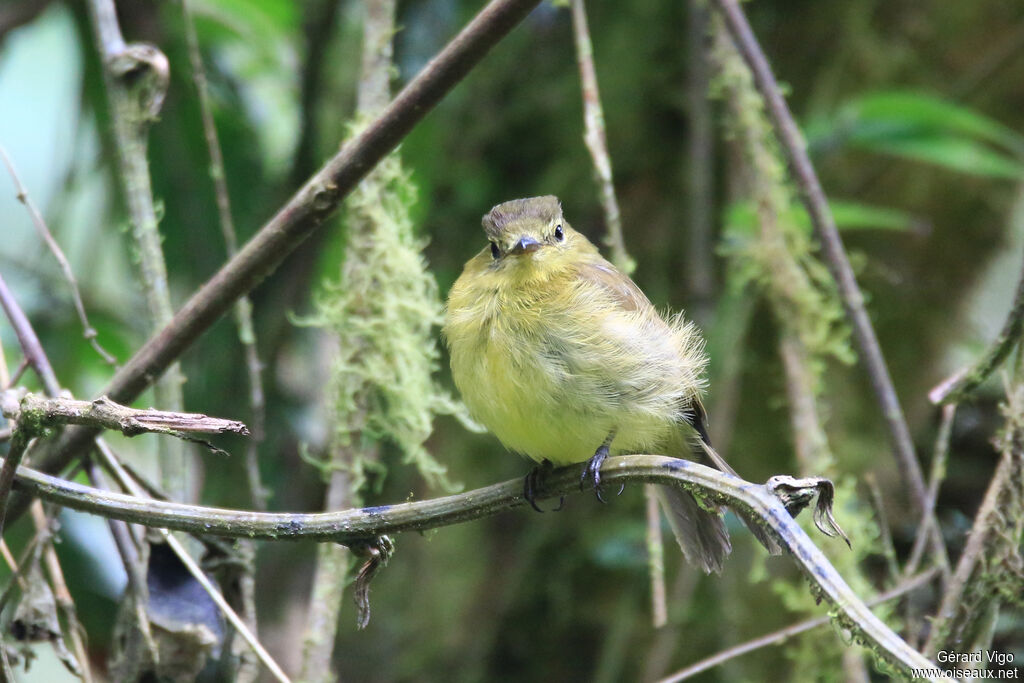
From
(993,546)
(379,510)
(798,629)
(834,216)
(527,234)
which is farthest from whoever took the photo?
(834,216)

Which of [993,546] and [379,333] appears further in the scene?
[379,333]

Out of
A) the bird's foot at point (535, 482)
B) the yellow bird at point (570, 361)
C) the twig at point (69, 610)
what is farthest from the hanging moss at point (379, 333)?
the twig at point (69, 610)

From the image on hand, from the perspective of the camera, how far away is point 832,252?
2969mm

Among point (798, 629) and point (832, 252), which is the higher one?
point (832, 252)

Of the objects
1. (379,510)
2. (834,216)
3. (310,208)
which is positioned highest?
(834,216)

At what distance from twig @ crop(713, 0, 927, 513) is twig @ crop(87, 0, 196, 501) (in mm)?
1548

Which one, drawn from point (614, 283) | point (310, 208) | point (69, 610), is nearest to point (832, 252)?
point (614, 283)

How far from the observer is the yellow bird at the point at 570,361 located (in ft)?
7.79

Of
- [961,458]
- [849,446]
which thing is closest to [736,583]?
[849,446]

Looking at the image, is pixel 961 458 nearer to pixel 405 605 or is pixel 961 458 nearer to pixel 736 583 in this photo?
pixel 736 583

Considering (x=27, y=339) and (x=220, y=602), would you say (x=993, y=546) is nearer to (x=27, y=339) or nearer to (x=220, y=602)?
(x=220, y=602)

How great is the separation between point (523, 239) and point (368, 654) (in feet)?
7.36

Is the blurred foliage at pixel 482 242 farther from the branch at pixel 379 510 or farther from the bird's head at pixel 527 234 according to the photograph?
the branch at pixel 379 510

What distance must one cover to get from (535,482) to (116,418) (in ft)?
4.03
